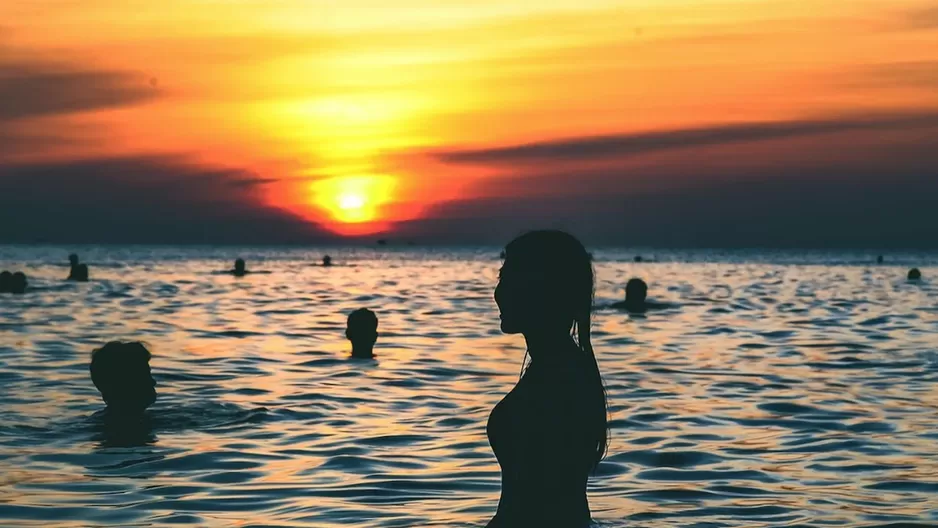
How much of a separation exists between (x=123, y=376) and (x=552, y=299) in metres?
10.6

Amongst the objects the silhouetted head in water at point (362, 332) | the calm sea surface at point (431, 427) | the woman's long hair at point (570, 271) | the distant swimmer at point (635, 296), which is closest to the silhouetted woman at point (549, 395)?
the woman's long hair at point (570, 271)

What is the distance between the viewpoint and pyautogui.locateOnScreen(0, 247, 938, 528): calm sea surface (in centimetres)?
997

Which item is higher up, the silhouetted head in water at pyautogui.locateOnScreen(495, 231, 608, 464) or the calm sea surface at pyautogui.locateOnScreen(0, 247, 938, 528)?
the silhouetted head in water at pyautogui.locateOnScreen(495, 231, 608, 464)

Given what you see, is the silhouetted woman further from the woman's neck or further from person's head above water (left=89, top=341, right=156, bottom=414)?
person's head above water (left=89, top=341, right=156, bottom=414)

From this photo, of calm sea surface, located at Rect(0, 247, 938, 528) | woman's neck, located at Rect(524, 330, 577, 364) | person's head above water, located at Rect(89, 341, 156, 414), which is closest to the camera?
woman's neck, located at Rect(524, 330, 577, 364)

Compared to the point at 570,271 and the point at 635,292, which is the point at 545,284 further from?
the point at 635,292

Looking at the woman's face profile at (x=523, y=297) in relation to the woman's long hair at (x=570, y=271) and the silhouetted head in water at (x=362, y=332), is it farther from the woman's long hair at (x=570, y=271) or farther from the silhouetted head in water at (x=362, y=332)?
the silhouetted head in water at (x=362, y=332)

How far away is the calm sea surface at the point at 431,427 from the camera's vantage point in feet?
32.7

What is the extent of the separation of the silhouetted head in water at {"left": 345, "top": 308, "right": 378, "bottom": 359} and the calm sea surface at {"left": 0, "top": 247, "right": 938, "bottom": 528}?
1.25 ft

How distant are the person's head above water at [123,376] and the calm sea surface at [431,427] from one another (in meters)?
0.46

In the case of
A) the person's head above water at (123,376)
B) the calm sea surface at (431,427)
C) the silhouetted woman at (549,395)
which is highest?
the silhouetted woman at (549,395)

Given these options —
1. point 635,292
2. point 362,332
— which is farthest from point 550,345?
point 635,292

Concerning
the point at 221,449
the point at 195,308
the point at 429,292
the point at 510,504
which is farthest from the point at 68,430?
the point at 429,292

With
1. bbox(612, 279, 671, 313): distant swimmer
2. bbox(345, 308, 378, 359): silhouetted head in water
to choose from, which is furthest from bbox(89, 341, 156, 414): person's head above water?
bbox(612, 279, 671, 313): distant swimmer
